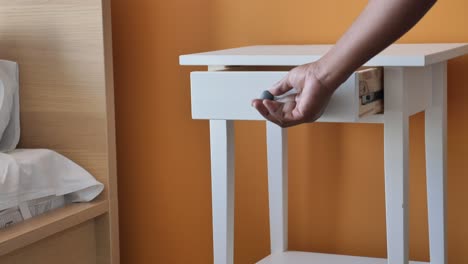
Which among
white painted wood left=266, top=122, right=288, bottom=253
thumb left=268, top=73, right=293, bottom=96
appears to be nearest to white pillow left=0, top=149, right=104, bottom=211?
white painted wood left=266, top=122, right=288, bottom=253

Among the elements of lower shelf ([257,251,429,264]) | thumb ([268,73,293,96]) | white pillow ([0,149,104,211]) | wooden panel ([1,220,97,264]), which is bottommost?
lower shelf ([257,251,429,264])

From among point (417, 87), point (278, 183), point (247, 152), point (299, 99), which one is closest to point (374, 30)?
point (299, 99)

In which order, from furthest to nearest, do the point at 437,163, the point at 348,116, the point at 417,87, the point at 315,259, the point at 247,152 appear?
the point at 247,152 < the point at 315,259 < the point at 437,163 < the point at 417,87 < the point at 348,116

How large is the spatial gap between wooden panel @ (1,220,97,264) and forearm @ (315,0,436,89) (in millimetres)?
779

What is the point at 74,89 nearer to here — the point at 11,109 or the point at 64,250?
the point at 11,109

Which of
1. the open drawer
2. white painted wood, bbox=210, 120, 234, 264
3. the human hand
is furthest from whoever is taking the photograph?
white painted wood, bbox=210, 120, 234, 264

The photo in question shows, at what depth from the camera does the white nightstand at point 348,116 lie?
4.14 feet

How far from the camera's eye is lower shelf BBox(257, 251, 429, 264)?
1.63 metres

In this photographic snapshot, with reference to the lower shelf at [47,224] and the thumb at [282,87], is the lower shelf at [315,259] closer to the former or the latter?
the lower shelf at [47,224]

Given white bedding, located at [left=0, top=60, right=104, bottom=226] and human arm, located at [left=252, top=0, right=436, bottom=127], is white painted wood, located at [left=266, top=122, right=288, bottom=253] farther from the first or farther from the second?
human arm, located at [left=252, top=0, right=436, bottom=127]

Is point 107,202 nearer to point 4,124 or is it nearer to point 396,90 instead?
point 4,124

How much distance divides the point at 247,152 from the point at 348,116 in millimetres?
597

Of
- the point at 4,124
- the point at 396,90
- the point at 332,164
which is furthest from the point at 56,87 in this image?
the point at 396,90

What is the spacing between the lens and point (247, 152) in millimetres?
1797
